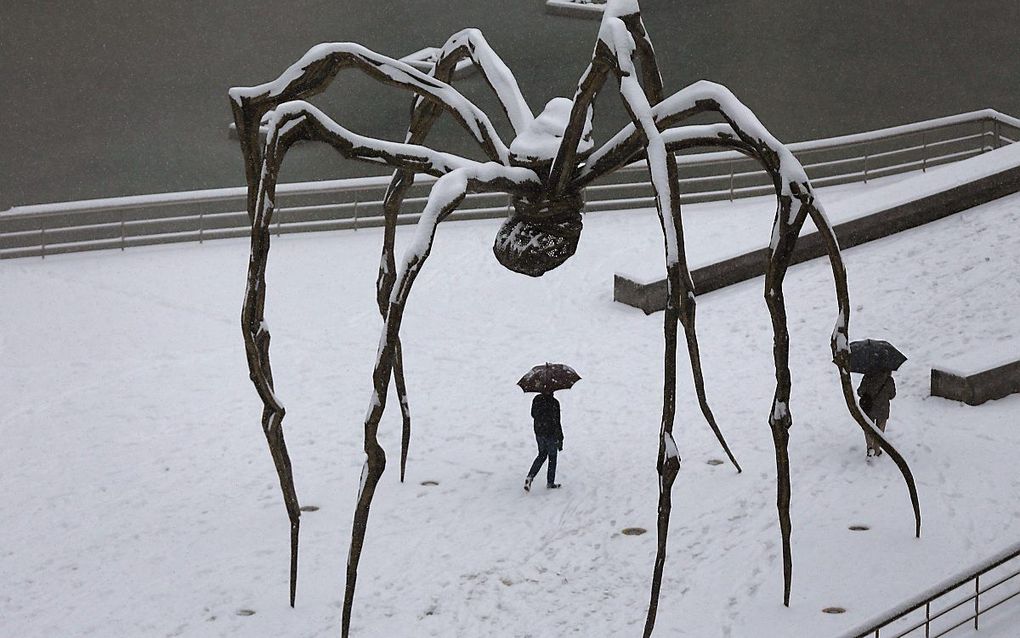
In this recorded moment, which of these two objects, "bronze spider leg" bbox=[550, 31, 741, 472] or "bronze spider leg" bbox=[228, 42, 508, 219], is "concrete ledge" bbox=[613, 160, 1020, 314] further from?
"bronze spider leg" bbox=[550, 31, 741, 472]

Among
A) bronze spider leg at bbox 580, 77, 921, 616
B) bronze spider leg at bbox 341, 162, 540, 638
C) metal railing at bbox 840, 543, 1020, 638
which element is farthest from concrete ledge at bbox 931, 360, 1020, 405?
bronze spider leg at bbox 341, 162, 540, 638

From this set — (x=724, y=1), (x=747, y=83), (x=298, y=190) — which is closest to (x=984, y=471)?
(x=298, y=190)

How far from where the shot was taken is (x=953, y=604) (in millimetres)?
7156

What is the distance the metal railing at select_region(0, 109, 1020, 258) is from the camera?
17688mm

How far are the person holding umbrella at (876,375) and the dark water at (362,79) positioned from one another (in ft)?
43.6

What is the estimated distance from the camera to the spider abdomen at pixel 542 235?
6.51 m

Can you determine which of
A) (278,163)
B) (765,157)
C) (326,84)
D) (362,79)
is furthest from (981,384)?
(362,79)

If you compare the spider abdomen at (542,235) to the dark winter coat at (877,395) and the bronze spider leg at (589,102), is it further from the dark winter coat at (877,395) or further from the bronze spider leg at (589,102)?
the dark winter coat at (877,395)

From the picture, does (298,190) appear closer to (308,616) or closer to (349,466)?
(349,466)

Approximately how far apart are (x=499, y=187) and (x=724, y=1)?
2150 cm

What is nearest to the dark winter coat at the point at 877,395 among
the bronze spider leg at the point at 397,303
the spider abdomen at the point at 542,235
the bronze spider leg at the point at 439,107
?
the bronze spider leg at the point at 439,107

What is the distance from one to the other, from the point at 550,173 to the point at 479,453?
4.70 m

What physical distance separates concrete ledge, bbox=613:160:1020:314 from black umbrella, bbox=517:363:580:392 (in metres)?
4.47

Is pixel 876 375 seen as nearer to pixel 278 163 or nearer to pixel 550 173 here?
pixel 550 173
